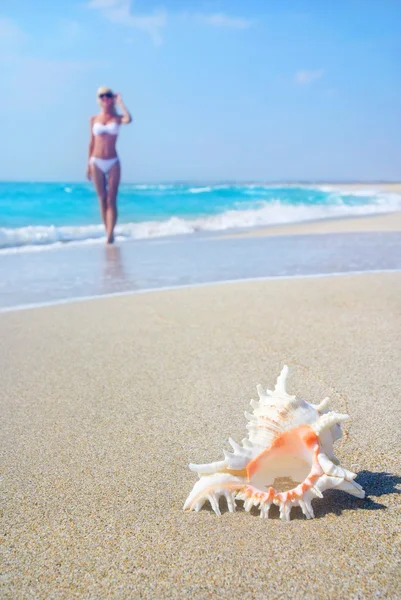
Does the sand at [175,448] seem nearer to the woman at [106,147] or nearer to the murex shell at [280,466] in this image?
the murex shell at [280,466]

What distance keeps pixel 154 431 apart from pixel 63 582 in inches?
37.4

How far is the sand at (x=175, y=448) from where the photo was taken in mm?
1560

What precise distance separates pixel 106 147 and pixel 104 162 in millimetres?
248

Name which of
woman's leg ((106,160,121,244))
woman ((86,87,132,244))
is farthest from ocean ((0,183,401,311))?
woman ((86,87,132,244))

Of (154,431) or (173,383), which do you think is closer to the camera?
(154,431)

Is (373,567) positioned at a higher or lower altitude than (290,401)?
lower

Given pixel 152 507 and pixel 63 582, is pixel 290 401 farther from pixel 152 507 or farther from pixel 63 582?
pixel 63 582

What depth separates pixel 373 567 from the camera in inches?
60.8

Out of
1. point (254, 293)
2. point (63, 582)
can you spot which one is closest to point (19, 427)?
point (63, 582)

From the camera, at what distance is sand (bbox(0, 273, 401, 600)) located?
61.4 inches

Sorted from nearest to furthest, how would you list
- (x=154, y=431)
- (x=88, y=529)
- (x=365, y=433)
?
(x=88, y=529) → (x=365, y=433) → (x=154, y=431)

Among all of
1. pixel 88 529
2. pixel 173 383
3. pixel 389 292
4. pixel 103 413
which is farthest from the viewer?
pixel 389 292

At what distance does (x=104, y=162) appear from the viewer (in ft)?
33.7

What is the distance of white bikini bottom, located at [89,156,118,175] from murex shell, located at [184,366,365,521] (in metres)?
8.95
